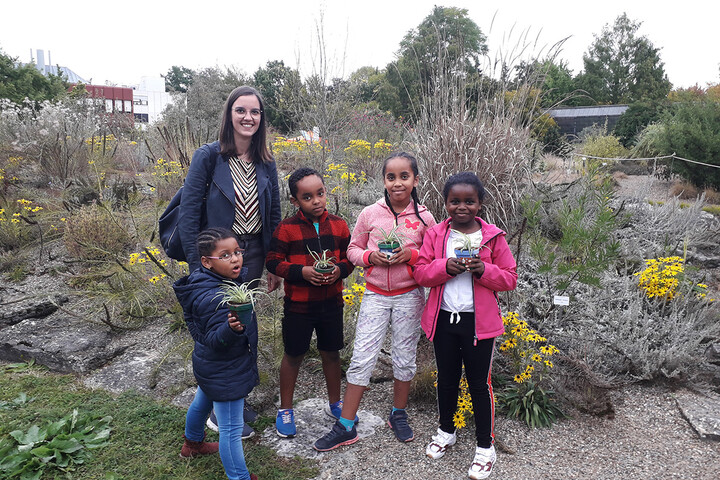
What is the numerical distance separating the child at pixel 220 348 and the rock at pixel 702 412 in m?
2.49

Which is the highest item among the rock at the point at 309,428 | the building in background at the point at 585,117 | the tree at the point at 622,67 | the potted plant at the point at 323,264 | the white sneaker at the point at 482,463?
the tree at the point at 622,67

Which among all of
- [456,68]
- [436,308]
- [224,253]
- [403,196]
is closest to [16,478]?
[224,253]

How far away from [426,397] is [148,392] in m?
1.87

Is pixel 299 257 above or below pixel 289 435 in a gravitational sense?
above

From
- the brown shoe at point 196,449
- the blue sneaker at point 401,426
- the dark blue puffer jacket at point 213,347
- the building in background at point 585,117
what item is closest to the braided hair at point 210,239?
the dark blue puffer jacket at point 213,347

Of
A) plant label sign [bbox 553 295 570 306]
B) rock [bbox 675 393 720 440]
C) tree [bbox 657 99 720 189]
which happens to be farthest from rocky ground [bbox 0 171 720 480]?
tree [bbox 657 99 720 189]

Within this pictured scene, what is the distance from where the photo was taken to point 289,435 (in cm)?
262

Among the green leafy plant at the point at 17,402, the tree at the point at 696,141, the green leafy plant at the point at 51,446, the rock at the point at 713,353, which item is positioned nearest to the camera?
the green leafy plant at the point at 51,446

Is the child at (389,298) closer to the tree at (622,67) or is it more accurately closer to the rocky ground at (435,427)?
the rocky ground at (435,427)

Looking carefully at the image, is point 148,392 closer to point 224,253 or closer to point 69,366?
point 69,366

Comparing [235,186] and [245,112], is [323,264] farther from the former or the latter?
[245,112]

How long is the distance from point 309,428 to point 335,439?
260mm

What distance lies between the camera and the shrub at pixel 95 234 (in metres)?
4.94

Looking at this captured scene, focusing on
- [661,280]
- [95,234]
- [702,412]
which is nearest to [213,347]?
[702,412]
